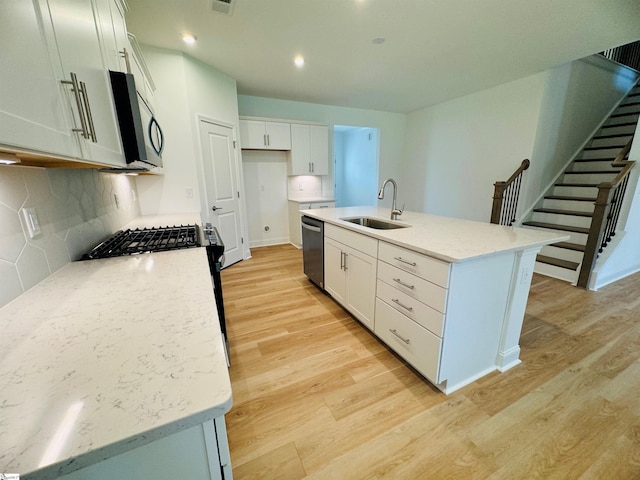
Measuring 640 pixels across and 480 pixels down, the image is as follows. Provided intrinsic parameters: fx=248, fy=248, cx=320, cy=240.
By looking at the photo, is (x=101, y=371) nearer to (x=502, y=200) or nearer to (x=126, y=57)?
(x=126, y=57)

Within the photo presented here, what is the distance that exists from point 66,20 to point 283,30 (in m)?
2.10

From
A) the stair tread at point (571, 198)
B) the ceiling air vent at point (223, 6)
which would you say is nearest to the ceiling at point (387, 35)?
the ceiling air vent at point (223, 6)

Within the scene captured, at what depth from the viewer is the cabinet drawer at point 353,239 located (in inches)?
74.9

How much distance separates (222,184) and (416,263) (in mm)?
2918

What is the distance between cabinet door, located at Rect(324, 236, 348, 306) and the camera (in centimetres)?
235

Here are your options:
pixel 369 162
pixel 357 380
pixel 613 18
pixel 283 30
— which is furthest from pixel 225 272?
pixel 613 18

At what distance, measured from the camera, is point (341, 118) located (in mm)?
4922

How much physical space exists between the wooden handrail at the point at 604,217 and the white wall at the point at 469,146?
3.31 ft

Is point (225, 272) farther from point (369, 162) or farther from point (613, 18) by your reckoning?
point (613, 18)

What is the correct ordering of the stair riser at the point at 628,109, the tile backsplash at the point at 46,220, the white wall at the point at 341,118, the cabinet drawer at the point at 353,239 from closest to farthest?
the tile backsplash at the point at 46,220 → the cabinet drawer at the point at 353,239 → the stair riser at the point at 628,109 → the white wall at the point at 341,118

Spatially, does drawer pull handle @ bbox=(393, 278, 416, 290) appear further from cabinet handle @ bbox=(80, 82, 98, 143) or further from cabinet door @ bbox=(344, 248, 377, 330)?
cabinet handle @ bbox=(80, 82, 98, 143)

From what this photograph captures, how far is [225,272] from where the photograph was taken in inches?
137

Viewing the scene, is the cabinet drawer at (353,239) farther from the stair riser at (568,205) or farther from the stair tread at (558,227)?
the stair riser at (568,205)

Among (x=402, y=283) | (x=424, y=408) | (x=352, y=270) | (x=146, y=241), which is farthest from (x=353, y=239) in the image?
(x=146, y=241)
